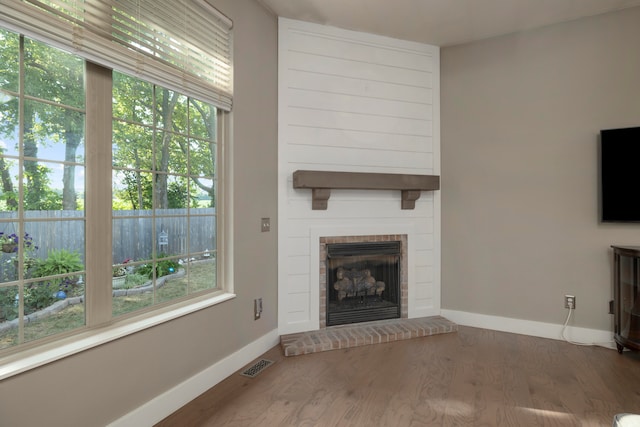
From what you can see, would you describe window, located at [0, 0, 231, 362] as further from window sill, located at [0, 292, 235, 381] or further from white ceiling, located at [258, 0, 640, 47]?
white ceiling, located at [258, 0, 640, 47]

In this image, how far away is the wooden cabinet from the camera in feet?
8.96

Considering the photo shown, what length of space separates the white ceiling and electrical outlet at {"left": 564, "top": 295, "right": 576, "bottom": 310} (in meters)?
2.48

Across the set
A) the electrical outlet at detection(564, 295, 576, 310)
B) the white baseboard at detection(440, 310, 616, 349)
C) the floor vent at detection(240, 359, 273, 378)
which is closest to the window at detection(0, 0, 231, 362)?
the floor vent at detection(240, 359, 273, 378)

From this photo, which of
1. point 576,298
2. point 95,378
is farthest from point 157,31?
point 576,298

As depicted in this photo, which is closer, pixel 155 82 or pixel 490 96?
pixel 155 82

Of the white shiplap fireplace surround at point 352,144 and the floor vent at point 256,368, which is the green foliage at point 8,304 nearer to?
the floor vent at point 256,368

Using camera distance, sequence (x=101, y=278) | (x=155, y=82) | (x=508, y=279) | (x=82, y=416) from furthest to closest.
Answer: (x=508, y=279) < (x=155, y=82) < (x=101, y=278) < (x=82, y=416)

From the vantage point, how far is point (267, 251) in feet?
9.98

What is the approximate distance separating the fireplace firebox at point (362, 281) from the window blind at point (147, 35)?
1.77 metres

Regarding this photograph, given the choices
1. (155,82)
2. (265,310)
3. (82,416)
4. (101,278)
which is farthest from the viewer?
(265,310)

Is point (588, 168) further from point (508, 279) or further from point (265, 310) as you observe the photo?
point (265, 310)

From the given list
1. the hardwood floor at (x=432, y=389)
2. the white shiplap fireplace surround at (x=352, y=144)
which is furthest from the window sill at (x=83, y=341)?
the white shiplap fireplace surround at (x=352, y=144)

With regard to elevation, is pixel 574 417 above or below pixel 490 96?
below

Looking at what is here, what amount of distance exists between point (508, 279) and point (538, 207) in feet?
2.43
